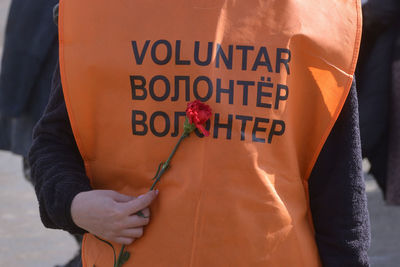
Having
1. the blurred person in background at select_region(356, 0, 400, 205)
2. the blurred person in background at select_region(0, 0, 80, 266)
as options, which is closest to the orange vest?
the blurred person in background at select_region(0, 0, 80, 266)

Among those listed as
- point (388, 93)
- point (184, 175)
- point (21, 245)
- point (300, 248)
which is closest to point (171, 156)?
point (184, 175)

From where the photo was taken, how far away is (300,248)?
1.59 meters

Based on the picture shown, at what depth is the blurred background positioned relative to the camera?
11.5ft

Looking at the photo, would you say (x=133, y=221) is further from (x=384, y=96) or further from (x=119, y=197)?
(x=384, y=96)

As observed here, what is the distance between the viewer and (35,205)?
16.9 feet

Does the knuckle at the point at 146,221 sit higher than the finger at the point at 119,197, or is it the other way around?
the finger at the point at 119,197

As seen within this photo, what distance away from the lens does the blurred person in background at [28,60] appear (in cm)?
341

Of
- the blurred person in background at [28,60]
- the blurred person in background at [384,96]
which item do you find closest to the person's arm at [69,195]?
the blurred person in background at [28,60]

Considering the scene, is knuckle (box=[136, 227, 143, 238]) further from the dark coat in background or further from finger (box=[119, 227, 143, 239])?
the dark coat in background

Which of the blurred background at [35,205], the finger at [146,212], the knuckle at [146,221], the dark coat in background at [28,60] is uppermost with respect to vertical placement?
the finger at [146,212]

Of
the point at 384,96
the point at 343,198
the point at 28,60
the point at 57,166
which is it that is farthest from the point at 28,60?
the point at 343,198

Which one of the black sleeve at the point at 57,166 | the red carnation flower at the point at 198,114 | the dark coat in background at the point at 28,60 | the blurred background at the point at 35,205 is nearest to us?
the red carnation flower at the point at 198,114

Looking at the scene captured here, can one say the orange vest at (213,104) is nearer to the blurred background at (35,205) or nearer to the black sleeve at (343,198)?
the black sleeve at (343,198)

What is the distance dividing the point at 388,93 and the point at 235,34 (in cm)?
212
